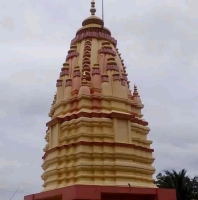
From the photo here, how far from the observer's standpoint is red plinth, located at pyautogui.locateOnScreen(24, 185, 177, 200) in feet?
38.3

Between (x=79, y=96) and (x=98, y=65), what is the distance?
175 centimetres

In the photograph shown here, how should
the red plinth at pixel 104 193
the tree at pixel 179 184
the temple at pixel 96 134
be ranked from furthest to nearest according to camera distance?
the tree at pixel 179 184, the temple at pixel 96 134, the red plinth at pixel 104 193

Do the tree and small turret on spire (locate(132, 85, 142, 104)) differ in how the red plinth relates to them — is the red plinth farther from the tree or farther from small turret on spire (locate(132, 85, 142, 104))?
the tree

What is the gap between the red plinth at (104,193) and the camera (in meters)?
11.7

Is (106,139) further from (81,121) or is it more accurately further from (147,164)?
(147,164)

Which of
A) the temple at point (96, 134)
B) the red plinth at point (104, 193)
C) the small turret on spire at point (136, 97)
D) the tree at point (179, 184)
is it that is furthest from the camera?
the tree at point (179, 184)

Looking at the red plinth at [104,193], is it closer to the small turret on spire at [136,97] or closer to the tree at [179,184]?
the small turret on spire at [136,97]

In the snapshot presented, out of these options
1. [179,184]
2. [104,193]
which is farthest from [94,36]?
[179,184]

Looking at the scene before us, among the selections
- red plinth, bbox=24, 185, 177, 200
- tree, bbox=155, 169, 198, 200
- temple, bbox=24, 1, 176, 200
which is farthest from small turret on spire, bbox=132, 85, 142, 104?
tree, bbox=155, 169, 198, 200

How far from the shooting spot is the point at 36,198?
552 inches

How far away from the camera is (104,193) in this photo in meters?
Result: 12.3

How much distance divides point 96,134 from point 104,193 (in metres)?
2.50

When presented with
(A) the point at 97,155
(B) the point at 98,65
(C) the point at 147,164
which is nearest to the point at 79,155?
(A) the point at 97,155

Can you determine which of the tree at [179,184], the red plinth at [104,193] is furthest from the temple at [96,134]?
the tree at [179,184]
